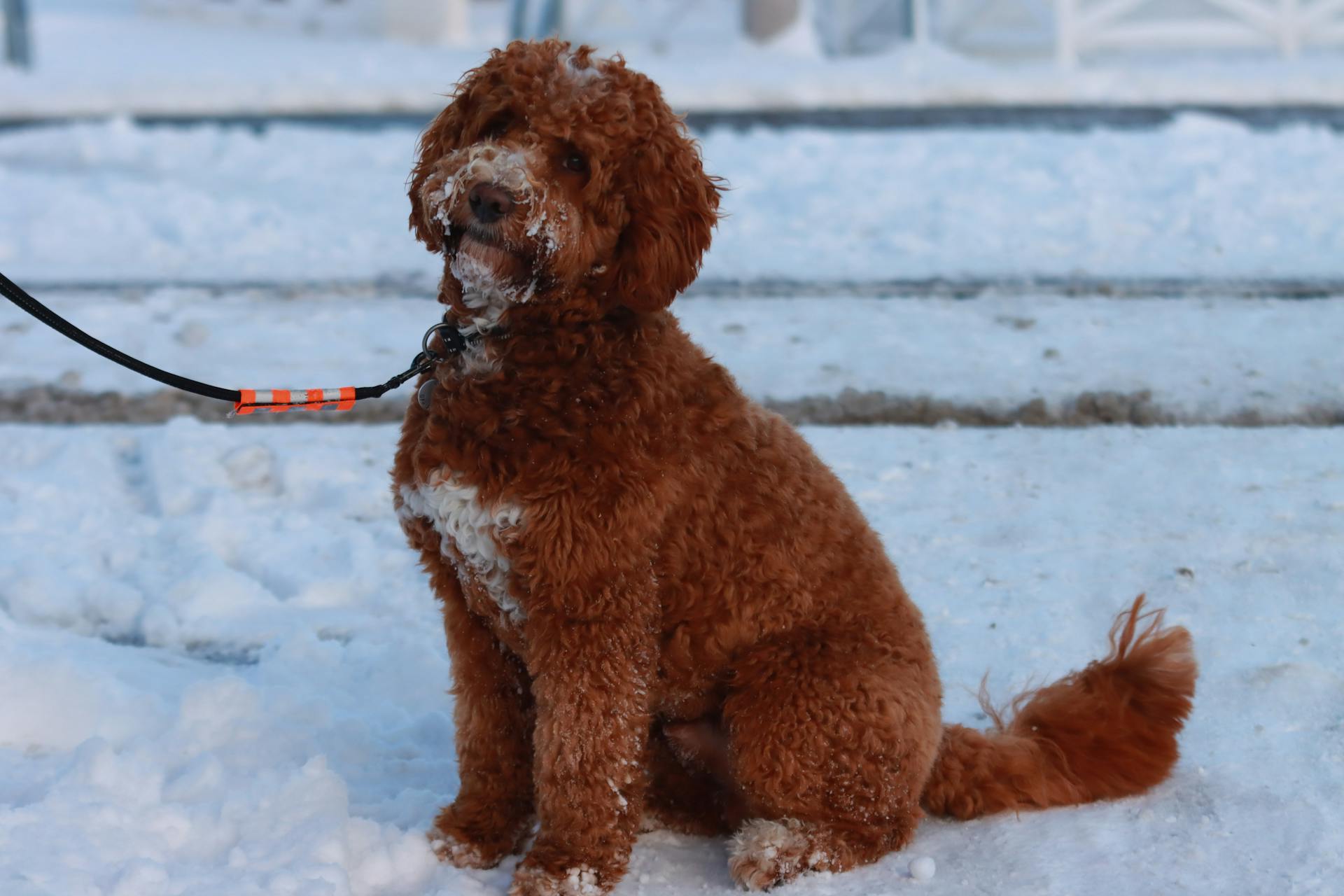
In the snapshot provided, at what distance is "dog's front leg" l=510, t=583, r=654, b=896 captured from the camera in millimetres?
2717

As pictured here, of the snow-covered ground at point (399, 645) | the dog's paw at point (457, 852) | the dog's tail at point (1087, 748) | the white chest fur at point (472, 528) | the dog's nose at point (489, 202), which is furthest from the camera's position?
the dog's tail at point (1087, 748)

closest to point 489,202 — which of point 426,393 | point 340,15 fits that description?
point 426,393

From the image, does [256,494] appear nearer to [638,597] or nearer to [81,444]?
[81,444]

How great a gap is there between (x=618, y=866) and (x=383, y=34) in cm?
1611

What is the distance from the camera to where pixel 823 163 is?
381 inches

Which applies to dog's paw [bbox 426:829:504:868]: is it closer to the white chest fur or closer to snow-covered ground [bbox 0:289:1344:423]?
the white chest fur

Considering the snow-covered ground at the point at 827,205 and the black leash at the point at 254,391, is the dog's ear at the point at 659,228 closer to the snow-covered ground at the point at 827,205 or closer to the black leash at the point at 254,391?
the black leash at the point at 254,391

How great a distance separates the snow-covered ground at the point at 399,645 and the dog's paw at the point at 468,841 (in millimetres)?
46

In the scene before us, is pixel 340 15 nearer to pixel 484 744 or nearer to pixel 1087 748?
pixel 484 744

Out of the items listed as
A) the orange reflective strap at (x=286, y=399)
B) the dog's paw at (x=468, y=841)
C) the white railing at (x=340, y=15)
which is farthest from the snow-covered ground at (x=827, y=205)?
the white railing at (x=340, y=15)

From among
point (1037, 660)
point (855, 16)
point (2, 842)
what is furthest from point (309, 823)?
point (855, 16)

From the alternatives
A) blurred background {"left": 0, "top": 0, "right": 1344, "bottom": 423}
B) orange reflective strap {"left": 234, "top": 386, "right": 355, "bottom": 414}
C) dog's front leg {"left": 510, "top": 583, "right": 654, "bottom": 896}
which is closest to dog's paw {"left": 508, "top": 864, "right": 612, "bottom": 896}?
dog's front leg {"left": 510, "top": 583, "right": 654, "bottom": 896}

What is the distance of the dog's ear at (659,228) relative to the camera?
269 centimetres

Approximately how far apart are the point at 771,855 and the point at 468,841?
0.67 metres
